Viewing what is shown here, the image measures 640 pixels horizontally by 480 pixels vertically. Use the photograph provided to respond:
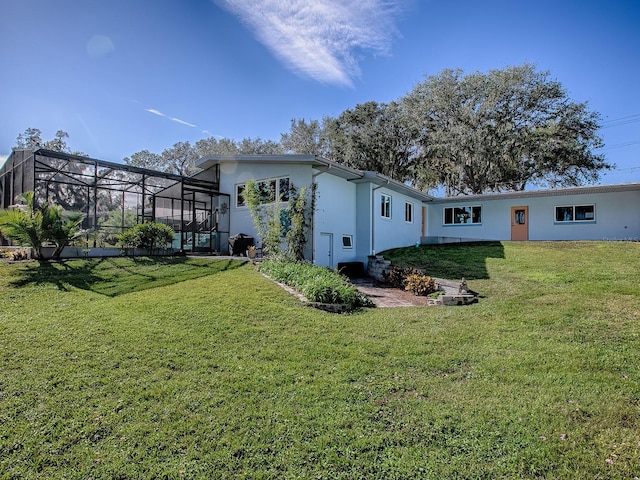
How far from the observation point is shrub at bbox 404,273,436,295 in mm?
9500

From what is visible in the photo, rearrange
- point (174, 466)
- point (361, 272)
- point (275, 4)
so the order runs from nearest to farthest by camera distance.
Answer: point (174, 466) < point (275, 4) < point (361, 272)

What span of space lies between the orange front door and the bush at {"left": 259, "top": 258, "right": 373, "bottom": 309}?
46.1 feet

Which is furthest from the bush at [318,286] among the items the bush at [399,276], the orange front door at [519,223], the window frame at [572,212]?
the window frame at [572,212]

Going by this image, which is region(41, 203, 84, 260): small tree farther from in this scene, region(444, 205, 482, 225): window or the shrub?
region(444, 205, 482, 225): window

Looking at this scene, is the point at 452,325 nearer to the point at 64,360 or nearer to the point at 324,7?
the point at 64,360

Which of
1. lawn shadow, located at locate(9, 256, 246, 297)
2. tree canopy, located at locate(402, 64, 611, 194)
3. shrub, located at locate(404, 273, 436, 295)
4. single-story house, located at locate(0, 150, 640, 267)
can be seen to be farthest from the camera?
tree canopy, located at locate(402, 64, 611, 194)

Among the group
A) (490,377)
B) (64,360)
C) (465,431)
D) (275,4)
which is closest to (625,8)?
(275,4)

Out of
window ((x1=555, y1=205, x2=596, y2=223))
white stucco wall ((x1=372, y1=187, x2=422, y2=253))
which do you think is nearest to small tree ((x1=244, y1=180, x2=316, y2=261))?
white stucco wall ((x1=372, y1=187, x2=422, y2=253))

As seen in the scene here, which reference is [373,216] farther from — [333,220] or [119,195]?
[119,195]

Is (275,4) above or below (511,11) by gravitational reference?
below

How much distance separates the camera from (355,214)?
1401cm

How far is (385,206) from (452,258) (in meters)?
3.57

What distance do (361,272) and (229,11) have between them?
370 inches

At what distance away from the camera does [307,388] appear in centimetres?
368
